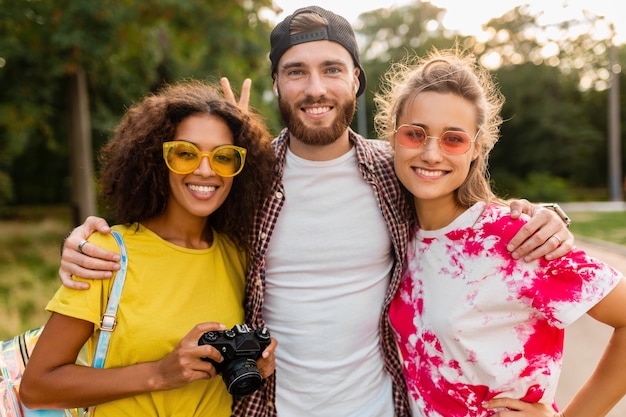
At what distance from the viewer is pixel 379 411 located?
242cm

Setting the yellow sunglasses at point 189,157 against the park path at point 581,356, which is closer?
the yellow sunglasses at point 189,157

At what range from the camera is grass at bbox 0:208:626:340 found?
690cm

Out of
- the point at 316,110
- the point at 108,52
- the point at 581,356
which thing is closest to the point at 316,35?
the point at 316,110

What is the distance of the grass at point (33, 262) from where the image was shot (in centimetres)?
690

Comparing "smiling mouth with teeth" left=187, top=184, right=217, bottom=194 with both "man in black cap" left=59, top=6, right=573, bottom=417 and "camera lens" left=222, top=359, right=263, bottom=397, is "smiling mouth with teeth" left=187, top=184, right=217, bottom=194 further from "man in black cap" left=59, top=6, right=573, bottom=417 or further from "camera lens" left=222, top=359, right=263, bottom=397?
"camera lens" left=222, top=359, right=263, bottom=397

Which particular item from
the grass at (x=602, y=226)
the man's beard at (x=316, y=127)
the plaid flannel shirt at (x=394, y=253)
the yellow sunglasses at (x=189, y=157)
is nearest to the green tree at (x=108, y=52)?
the man's beard at (x=316, y=127)

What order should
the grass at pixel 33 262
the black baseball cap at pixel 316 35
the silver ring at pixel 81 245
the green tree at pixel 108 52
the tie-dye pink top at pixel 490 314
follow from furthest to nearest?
1. the green tree at pixel 108 52
2. the grass at pixel 33 262
3. the black baseball cap at pixel 316 35
4. the silver ring at pixel 81 245
5. the tie-dye pink top at pixel 490 314

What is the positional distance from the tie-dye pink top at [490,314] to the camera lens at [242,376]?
707 mm

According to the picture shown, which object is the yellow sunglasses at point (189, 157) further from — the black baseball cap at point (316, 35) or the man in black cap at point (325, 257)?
the black baseball cap at point (316, 35)

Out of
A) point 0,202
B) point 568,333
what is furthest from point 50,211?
point 568,333

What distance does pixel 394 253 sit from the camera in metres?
2.53

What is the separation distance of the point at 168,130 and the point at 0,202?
23.7 m

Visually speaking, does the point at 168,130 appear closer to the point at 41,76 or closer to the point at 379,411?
the point at 379,411

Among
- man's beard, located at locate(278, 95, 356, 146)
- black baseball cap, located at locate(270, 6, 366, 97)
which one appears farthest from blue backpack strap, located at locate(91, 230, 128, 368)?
black baseball cap, located at locate(270, 6, 366, 97)
